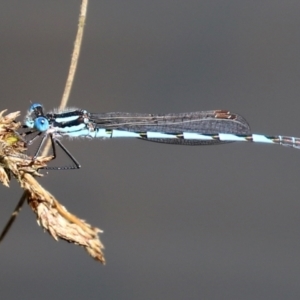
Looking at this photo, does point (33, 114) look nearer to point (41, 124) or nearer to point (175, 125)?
point (41, 124)

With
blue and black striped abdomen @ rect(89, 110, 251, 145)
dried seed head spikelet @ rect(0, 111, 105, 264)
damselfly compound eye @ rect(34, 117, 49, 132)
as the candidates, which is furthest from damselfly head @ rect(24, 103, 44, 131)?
dried seed head spikelet @ rect(0, 111, 105, 264)

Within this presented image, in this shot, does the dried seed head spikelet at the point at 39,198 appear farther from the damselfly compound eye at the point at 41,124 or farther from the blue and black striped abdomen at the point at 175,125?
the blue and black striped abdomen at the point at 175,125

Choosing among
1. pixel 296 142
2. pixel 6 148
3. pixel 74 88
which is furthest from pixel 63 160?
pixel 6 148

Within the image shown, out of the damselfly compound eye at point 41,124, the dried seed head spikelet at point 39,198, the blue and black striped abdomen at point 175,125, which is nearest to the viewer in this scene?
the dried seed head spikelet at point 39,198

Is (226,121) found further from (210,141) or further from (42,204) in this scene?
(42,204)

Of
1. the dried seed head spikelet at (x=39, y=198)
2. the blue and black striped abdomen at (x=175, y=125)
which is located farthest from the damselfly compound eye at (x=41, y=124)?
the dried seed head spikelet at (x=39, y=198)

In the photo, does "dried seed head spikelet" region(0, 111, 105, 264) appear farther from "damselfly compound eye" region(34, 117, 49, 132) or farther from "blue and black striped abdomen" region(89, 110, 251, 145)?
"blue and black striped abdomen" region(89, 110, 251, 145)

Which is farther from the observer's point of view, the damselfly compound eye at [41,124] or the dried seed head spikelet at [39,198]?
the damselfly compound eye at [41,124]
